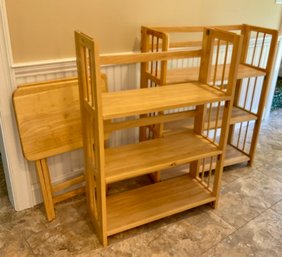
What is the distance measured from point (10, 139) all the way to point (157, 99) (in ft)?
2.98

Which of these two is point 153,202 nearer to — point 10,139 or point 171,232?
point 171,232

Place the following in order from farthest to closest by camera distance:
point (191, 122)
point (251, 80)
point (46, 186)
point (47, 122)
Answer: point (251, 80) < point (191, 122) < point (46, 186) < point (47, 122)

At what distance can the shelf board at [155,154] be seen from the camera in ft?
5.62

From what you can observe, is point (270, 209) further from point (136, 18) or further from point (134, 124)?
point (136, 18)

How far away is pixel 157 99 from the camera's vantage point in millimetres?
1682

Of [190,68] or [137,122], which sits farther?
[190,68]

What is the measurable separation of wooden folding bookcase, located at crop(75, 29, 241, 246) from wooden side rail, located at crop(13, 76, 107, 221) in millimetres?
203

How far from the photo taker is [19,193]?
202cm

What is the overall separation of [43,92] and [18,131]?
0.89 feet

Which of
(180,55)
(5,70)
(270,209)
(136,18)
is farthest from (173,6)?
(270,209)

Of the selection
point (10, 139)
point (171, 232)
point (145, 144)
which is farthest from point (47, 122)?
point (171, 232)

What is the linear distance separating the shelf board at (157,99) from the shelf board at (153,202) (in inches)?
→ 27.7

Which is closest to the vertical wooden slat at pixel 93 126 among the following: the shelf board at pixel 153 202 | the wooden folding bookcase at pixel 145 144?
the wooden folding bookcase at pixel 145 144

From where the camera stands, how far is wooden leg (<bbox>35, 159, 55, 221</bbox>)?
6.19 ft
